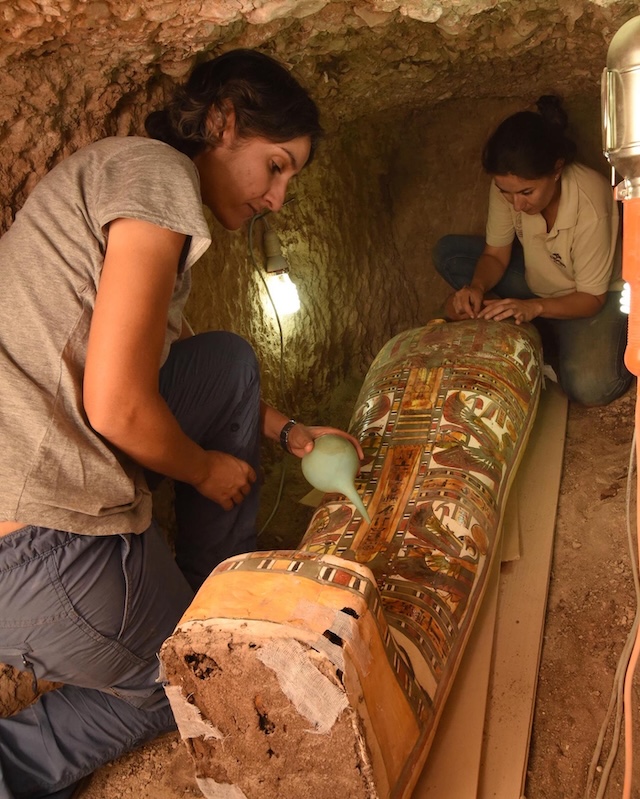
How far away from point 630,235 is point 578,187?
1.62 meters

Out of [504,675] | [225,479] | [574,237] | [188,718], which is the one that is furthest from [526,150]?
[188,718]

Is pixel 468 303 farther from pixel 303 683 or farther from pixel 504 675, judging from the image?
pixel 303 683

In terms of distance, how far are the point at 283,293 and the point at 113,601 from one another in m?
1.57

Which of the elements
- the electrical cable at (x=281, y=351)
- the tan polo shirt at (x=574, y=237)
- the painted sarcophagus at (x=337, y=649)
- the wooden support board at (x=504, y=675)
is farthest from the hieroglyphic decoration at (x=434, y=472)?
the electrical cable at (x=281, y=351)

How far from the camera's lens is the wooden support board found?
52.6 inches

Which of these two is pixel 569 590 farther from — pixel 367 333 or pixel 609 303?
pixel 367 333

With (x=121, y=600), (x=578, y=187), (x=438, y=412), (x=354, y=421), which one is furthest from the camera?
(x=578, y=187)

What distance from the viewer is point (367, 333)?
3193 millimetres

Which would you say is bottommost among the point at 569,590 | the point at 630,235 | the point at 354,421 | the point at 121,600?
the point at 121,600

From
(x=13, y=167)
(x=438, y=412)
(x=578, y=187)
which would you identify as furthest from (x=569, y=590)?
(x=13, y=167)

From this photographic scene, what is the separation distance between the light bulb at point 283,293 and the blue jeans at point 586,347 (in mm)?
757

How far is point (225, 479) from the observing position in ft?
5.07

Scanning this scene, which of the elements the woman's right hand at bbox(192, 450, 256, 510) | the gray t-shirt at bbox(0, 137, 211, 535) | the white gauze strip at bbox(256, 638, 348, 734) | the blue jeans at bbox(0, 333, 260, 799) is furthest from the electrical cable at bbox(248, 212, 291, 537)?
Answer: the white gauze strip at bbox(256, 638, 348, 734)

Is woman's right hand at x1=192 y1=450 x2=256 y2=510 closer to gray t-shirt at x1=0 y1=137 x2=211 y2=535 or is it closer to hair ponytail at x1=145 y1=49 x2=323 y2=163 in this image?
gray t-shirt at x1=0 y1=137 x2=211 y2=535
